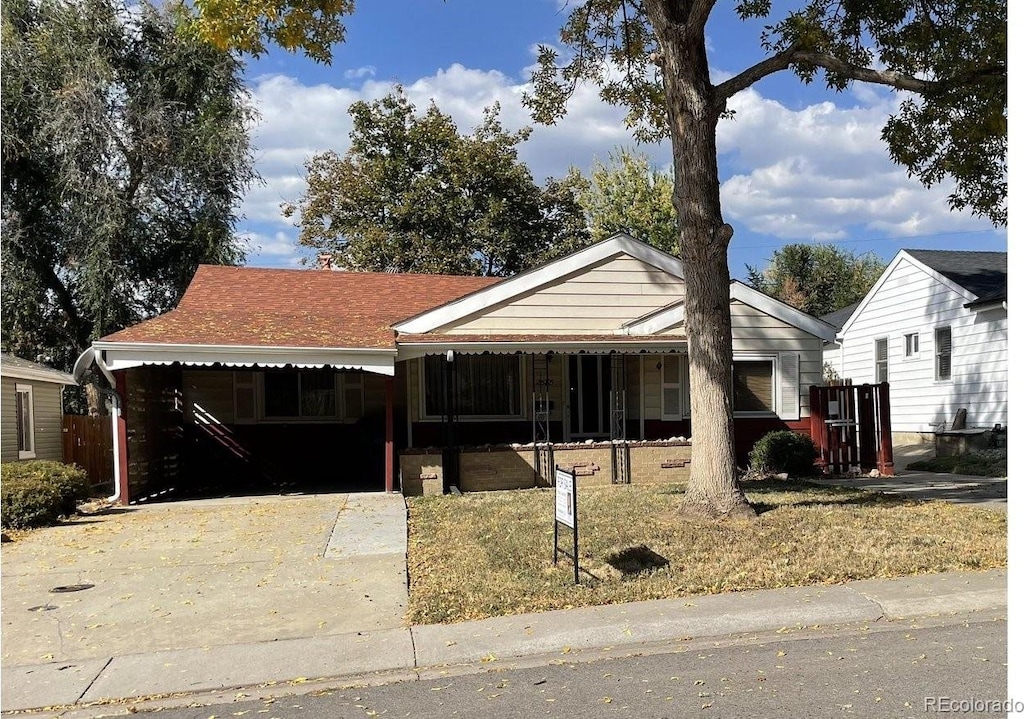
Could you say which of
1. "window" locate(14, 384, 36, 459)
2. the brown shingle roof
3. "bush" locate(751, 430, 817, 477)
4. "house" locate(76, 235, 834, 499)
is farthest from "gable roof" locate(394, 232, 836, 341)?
"window" locate(14, 384, 36, 459)

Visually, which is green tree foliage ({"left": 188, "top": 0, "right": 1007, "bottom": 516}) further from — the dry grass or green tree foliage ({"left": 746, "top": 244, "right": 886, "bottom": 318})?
green tree foliage ({"left": 746, "top": 244, "right": 886, "bottom": 318})

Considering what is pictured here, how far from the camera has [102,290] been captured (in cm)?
2178

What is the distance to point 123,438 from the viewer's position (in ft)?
41.9

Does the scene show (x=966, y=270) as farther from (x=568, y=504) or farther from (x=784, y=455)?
(x=568, y=504)

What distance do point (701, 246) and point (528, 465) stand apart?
5710 mm

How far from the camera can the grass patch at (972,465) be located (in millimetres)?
14539

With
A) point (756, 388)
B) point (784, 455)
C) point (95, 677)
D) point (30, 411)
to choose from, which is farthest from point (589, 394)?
point (95, 677)

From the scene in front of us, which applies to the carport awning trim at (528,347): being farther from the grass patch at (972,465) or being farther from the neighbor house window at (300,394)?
the grass patch at (972,465)

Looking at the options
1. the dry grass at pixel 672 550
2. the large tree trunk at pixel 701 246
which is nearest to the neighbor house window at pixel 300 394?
the dry grass at pixel 672 550

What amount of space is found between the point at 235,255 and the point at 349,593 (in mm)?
19096

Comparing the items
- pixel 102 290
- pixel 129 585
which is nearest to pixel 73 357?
pixel 102 290

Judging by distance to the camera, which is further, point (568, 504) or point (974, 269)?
point (974, 269)

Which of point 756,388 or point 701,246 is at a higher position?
point 701,246

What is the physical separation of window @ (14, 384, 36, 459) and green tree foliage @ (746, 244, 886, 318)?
3949cm
